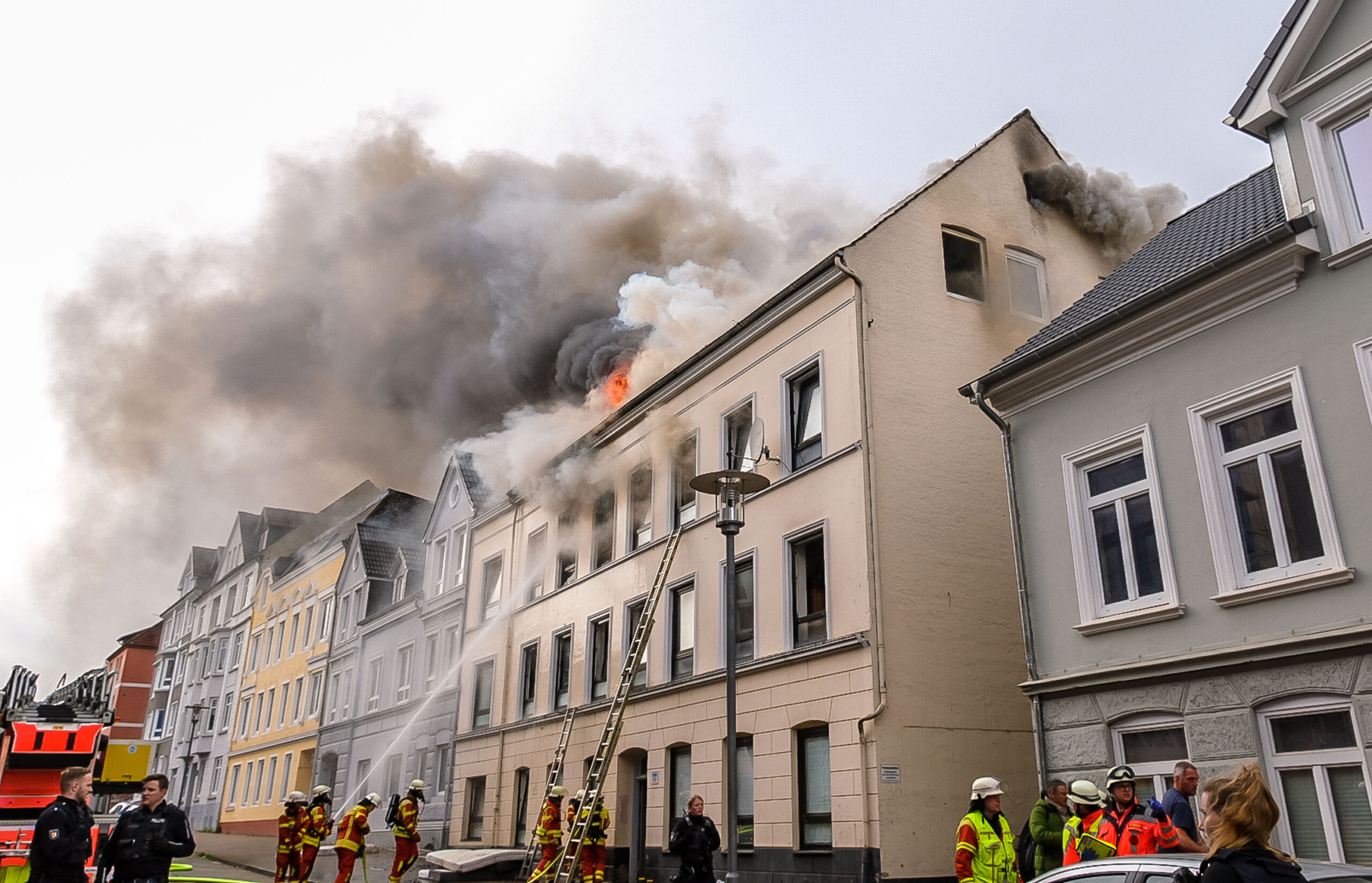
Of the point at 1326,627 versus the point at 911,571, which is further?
the point at 911,571

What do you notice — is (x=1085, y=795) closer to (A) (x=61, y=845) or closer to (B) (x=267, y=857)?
(A) (x=61, y=845)

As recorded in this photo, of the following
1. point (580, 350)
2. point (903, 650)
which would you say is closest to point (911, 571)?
point (903, 650)

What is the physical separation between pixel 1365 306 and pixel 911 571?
22.9 feet

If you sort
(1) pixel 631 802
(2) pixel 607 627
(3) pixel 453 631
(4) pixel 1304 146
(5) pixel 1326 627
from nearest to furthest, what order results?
1. (5) pixel 1326 627
2. (4) pixel 1304 146
3. (1) pixel 631 802
4. (2) pixel 607 627
5. (3) pixel 453 631

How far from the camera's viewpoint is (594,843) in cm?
1495

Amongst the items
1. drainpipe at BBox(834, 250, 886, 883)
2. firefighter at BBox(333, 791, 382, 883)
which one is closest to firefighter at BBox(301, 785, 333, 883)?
firefighter at BBox(333, 791, 382, 883)

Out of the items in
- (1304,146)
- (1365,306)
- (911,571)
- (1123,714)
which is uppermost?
(1304,146)

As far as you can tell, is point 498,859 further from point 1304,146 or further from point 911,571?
point 1304,146

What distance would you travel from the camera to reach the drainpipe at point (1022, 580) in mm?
12102

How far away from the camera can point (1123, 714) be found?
11211 millimetres

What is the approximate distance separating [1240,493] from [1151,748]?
111 inches

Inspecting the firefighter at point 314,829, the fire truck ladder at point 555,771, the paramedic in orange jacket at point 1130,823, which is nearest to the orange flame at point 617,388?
the fire truck ladder at point 555,771

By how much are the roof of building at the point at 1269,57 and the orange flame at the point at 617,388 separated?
47.9ft

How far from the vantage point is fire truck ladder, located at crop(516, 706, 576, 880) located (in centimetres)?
1928
